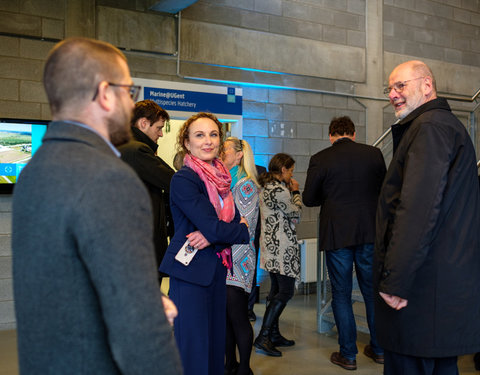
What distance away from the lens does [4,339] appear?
4.42 m

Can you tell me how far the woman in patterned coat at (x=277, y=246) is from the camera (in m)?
3.93

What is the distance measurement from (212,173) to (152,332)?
148 centimetres

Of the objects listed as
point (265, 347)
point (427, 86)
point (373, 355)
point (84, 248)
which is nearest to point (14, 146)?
point (265, 347)

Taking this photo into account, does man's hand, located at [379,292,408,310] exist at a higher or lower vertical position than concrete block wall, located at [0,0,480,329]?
lower

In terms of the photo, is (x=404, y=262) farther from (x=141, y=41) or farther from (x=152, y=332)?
(x=141, y=41)

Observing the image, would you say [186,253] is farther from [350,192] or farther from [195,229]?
[350,192]

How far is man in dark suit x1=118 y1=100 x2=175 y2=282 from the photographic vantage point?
2820mm

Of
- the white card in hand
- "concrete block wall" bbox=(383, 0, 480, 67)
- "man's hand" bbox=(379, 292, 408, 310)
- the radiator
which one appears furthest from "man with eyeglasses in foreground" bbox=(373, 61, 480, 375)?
"concrete block wall" bbox=(383, 0, 480, 67)

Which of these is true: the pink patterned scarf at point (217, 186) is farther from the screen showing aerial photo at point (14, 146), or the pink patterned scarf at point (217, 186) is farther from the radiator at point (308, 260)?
the radiator at point (308, 260)

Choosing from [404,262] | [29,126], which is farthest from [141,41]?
→ [404,262]

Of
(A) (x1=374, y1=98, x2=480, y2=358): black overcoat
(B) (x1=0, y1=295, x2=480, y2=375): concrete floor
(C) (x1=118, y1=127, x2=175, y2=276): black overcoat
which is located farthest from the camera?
(B) (x1=0, y1=295, x2=480, y2=375): concrete floor

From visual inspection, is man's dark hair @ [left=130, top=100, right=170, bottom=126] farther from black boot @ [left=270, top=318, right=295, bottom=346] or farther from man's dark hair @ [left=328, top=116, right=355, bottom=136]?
black boot @ [left=270, top=318, right=295, bottom=346]

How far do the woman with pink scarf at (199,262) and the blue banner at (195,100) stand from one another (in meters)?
3.03

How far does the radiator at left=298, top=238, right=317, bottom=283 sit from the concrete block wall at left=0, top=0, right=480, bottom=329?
29 cm
